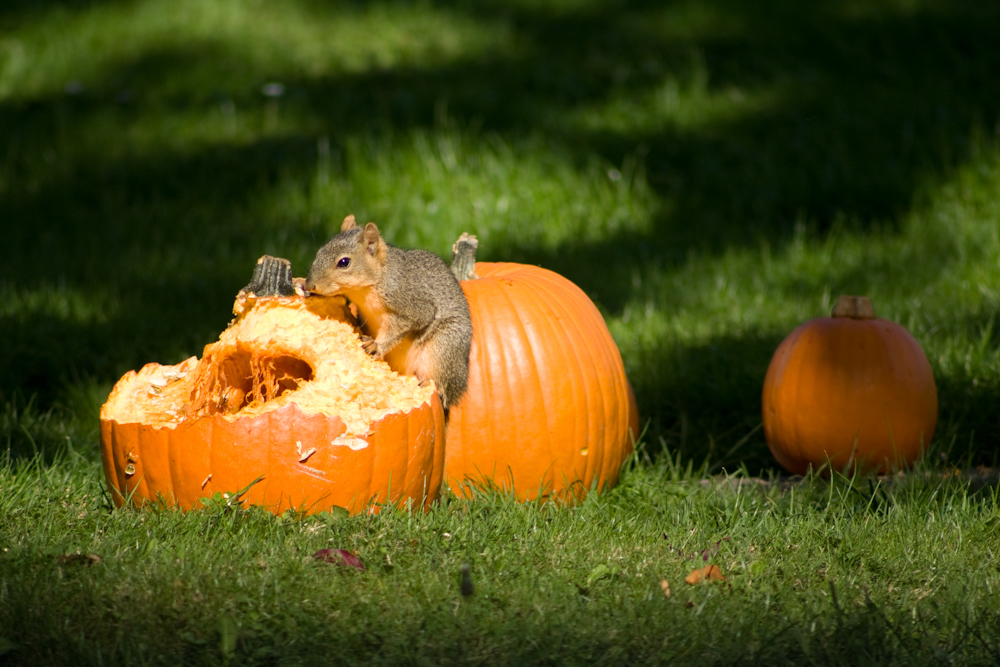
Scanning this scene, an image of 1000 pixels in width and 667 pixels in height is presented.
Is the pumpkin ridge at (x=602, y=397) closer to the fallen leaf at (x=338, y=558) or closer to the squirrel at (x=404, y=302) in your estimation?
the squirrel at (x=404, y=302)

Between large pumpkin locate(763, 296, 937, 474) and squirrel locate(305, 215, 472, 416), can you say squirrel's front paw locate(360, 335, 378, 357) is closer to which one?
squirrel locate(305, 215, 472, 416)

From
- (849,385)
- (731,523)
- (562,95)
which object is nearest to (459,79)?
(562,95)

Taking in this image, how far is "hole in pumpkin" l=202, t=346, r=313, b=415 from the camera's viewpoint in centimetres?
302

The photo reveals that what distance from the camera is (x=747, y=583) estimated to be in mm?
2525

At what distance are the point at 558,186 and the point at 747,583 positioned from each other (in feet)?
12.6

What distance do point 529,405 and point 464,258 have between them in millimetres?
600

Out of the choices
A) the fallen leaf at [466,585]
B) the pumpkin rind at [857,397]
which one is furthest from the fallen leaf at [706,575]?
the pumpkin rind at [857,397]

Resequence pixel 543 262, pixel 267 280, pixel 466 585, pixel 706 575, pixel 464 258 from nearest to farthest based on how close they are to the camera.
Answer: pixel 466 585 < pixel 706 575 < pixel 267 280 < pixel 464 258 < pixel 543 262

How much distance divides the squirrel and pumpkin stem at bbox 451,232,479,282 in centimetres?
26

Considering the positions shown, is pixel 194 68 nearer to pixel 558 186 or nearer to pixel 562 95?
pixel 562 95

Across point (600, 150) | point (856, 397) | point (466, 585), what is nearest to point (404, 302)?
point (466, 585)

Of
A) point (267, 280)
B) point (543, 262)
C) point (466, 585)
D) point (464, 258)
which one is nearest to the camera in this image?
point (466, 585)

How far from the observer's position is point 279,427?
2688mm

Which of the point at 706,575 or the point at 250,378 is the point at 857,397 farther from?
the point at 250,378
